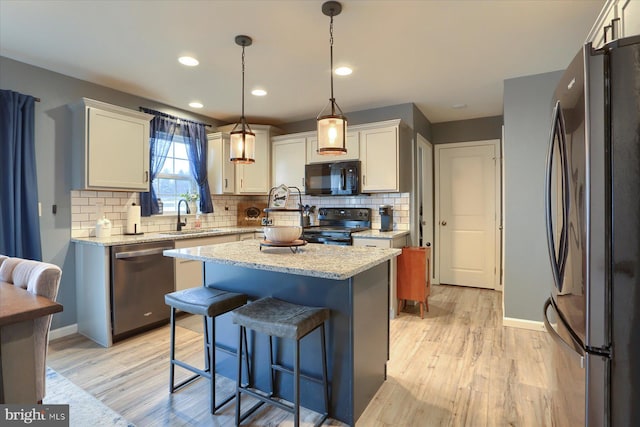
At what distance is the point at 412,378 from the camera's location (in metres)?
2.36

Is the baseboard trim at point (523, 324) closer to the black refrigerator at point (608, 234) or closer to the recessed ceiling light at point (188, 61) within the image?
the black refrigerator at point (608, 234)

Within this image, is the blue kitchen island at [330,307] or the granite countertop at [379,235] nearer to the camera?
the blue kitchen island at [330,307]

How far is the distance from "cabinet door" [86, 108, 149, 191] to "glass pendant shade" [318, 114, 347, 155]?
2.34 m

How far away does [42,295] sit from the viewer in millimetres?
A: 1413

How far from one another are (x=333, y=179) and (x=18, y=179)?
305cm

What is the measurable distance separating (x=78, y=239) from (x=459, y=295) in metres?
4.50

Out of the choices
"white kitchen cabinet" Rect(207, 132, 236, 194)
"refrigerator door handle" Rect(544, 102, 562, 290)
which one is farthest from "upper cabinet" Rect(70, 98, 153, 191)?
"refrigerator door handle" Rect(544, 102, 562, 290)

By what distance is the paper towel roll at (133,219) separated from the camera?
136 inches

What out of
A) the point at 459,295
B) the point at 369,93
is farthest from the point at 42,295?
the point at 459,295

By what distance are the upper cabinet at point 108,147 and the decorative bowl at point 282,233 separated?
2024mm

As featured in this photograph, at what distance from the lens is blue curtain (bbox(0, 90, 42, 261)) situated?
2699mm

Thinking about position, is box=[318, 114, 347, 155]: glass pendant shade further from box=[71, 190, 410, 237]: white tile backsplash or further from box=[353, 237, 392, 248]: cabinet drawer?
box=[71, 190, 410, 237]: white tile backsplash

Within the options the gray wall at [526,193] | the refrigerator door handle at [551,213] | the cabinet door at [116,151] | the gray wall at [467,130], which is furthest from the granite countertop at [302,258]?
the gray wall at [467,130]

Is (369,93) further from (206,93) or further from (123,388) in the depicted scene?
(123,388)
